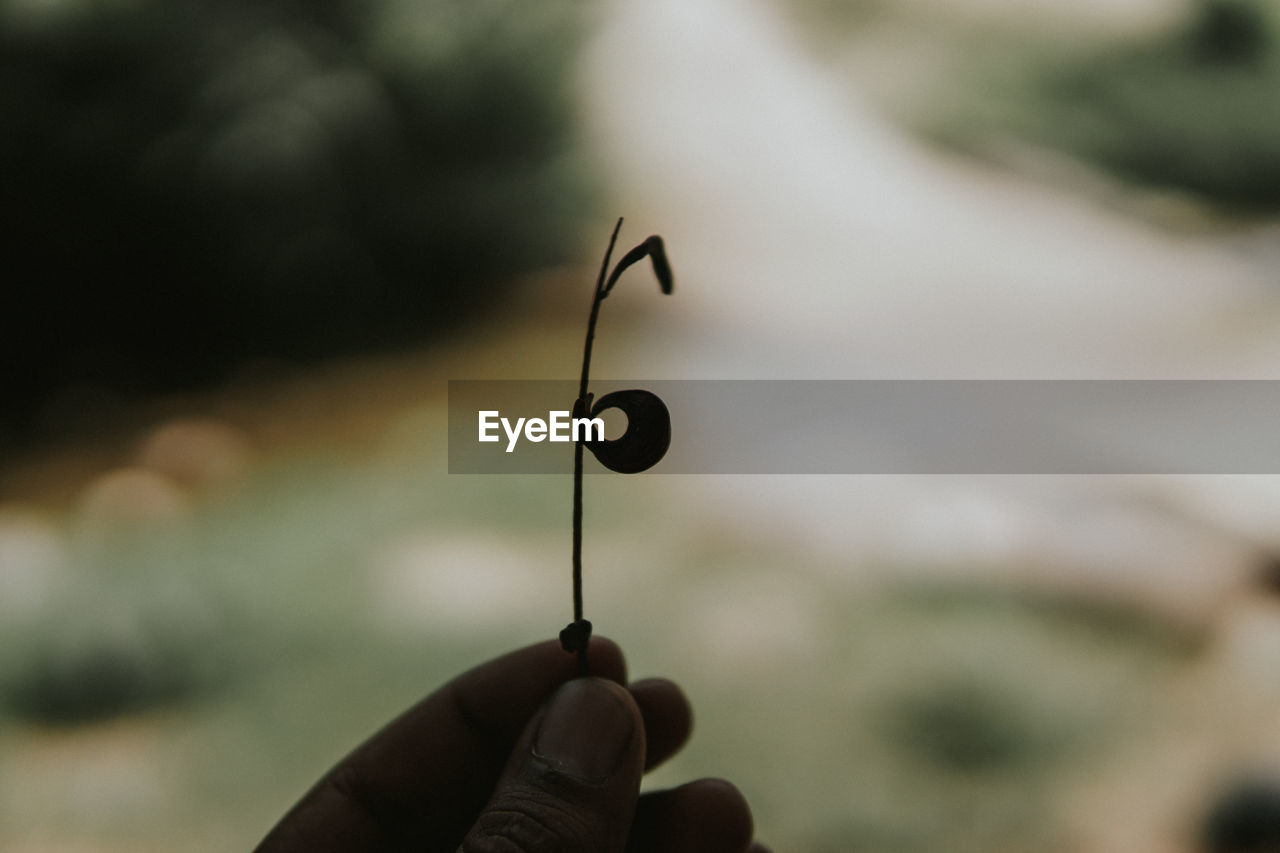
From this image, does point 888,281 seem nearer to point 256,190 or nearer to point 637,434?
point 637,434

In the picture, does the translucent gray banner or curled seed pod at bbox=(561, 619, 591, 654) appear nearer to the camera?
curled seed pod at bbox=(561, 619, 591, 654)

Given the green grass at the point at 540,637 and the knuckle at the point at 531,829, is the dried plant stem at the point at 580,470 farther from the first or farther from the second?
the green grass at the point at 540,637

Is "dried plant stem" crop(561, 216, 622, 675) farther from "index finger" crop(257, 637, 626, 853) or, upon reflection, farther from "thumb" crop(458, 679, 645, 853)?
"index finger" crop(257, 637, 626, 853)

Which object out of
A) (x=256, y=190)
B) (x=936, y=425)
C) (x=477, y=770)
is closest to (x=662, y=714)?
(x=477, y=770)

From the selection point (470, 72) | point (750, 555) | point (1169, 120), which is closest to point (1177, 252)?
point (1169, 120)

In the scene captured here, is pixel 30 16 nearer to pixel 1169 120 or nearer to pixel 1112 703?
pixel 1169 120

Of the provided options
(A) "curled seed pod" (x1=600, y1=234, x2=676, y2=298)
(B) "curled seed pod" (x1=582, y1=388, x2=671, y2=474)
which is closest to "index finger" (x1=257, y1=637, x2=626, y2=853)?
(B) "curled seed pod" (x1=582, y1=388, x2=671, y2=474)
